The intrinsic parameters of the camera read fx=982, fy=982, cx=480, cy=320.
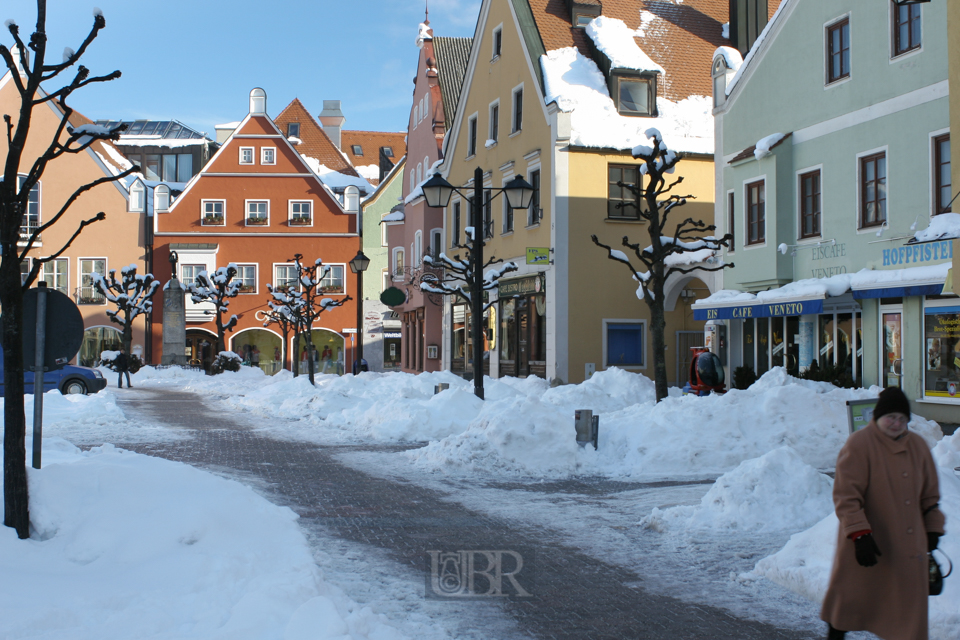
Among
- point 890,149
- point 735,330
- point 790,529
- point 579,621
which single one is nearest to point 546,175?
point 735,330

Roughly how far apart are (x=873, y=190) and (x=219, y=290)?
111 feet

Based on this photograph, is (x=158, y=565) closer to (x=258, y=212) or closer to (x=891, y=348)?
(x=891, y=348)

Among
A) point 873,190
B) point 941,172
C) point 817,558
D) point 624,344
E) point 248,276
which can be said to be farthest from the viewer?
point 248,276

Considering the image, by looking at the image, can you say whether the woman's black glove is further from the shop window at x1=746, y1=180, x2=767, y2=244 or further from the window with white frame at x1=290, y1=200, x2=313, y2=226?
the window with white frame at x1=290, y1=200, x2=313, y2=226

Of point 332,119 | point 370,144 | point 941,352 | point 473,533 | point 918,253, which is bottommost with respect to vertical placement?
point 473,533

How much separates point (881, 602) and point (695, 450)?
29.1 ft

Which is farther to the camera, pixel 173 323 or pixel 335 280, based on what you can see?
pixel 335 280

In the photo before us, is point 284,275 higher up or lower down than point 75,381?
higher up

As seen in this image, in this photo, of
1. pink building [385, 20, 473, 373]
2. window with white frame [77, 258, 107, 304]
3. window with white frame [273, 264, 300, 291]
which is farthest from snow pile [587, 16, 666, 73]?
window with white frame [77, 258, 107, 304]

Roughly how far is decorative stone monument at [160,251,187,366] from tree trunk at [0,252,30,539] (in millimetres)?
38351

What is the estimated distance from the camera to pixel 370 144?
265ft

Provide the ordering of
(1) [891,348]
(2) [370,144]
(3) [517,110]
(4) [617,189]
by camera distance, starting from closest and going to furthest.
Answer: (1) [891,348]
(4) [617,189]
(3) [517,110]
(2) [370,144]

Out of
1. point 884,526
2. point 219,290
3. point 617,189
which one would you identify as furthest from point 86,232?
point 884,526

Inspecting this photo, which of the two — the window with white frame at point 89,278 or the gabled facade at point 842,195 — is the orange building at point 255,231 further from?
the gabled facade at point 842,195
